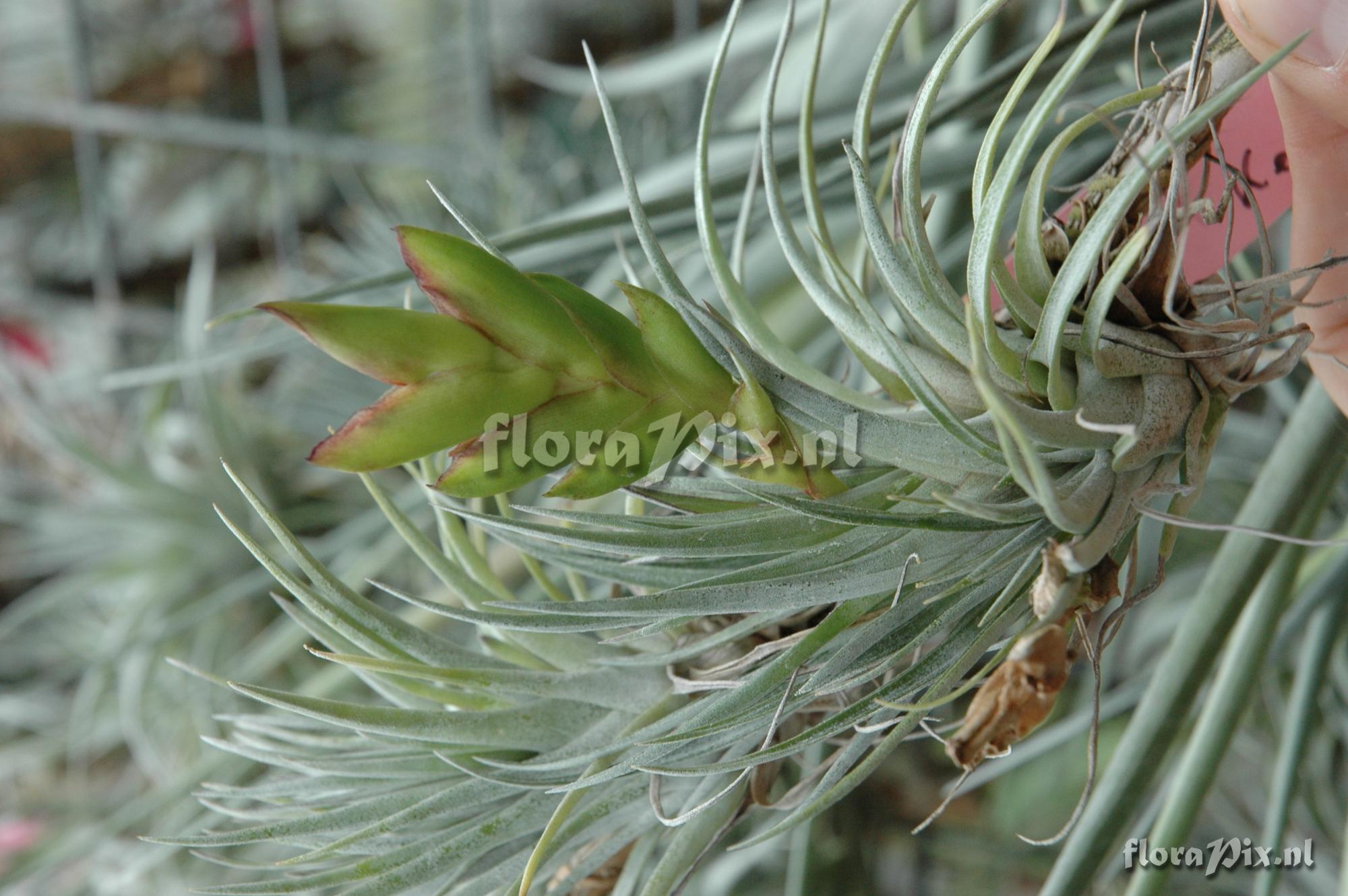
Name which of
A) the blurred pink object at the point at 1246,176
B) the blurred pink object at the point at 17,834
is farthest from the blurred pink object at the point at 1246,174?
the blurred pink object at the point at 17,834

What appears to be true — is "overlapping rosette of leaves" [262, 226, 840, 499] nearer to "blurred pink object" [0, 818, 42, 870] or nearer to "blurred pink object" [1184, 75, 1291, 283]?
"blurred pink object" [1184, 75, 1291, 283]

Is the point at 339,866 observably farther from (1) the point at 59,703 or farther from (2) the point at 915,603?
(1) the point at 59,703

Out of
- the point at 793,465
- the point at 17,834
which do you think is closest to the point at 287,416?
the point at 17,834

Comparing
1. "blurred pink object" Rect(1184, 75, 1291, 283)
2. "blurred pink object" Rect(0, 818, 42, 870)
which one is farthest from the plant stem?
"blurred pink object" Rect(0, 818, 42, 870)

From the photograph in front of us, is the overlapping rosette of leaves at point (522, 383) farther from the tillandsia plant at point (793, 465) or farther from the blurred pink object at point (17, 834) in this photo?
the blurred pink object at point (17, 834)

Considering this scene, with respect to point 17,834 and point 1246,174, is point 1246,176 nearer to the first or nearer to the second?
point 1246,174

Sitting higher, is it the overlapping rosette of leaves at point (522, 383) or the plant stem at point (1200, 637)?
the overlapping rosette of leaves at point (522, 383)
